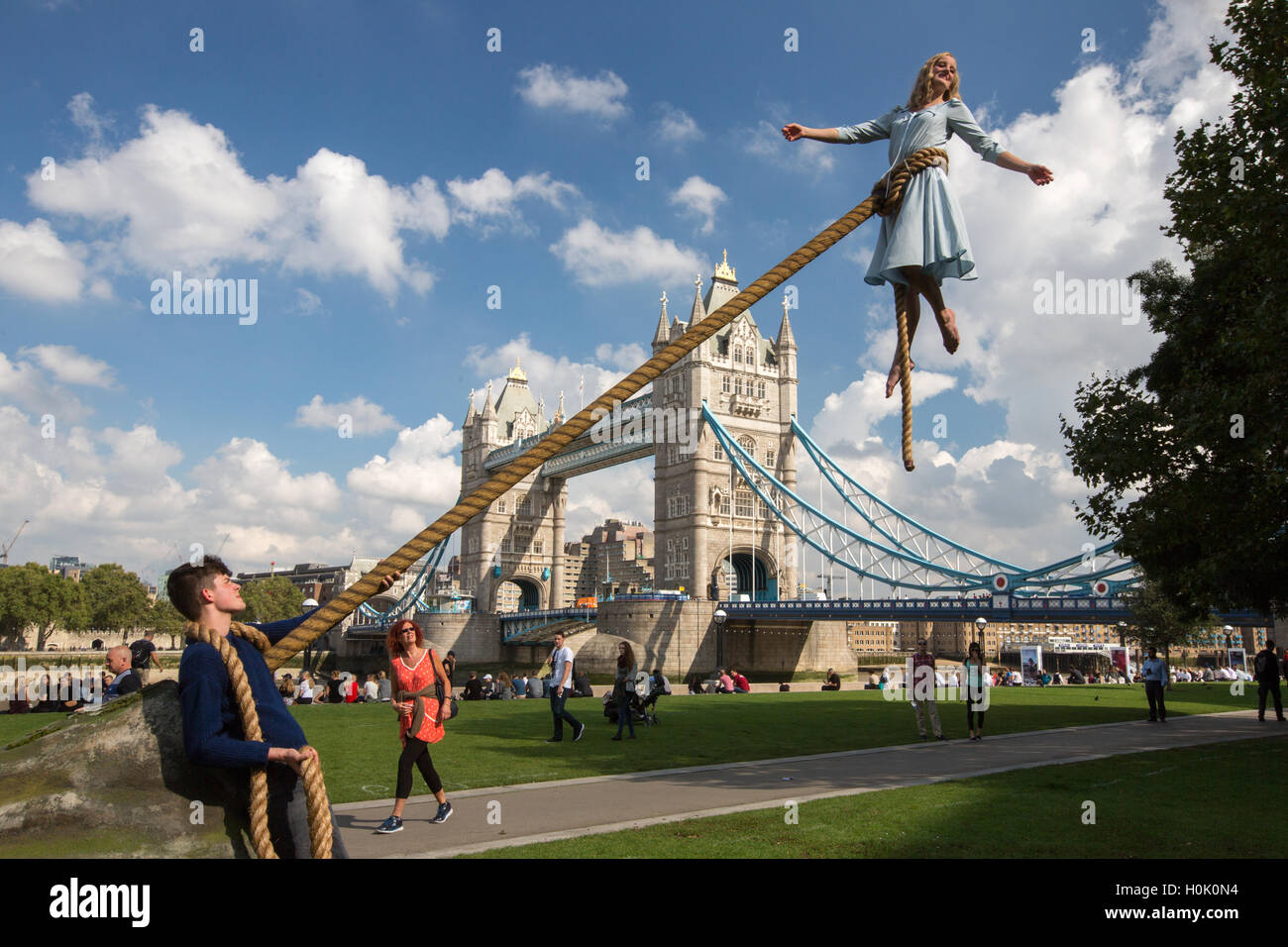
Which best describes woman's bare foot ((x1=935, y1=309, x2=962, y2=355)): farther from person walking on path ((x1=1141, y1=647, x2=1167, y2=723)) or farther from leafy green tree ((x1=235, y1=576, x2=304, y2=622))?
leafy green tree ((x1=235, y1=576, x2=304, y2=622))

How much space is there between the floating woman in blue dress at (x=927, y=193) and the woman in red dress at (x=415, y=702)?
5133 millimetres

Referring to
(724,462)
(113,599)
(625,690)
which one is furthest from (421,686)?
(113,599)

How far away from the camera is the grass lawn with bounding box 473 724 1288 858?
5711 millimetres

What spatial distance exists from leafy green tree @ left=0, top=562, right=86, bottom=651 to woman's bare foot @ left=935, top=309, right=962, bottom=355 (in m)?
81.3

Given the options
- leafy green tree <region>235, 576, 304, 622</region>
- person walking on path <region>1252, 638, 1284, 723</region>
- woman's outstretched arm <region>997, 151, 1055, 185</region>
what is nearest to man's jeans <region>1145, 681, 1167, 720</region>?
person walking on path <region>1252, 638, 1284, 723</region>

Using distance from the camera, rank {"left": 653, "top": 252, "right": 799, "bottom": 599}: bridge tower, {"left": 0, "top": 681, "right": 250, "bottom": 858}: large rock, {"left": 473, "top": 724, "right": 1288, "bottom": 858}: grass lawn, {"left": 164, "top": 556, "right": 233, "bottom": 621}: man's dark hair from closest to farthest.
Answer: {"left": 0, "top": 681, "right": 250, "bottom": 858}: large rock < {"left": 164, "top": 556, "right": 233, "bottom": 621}: man's dark hair < {"left": 473, "top": 724, "right": 1288, "bottom": 858}: grass lawn < {"left": 653, "top": 252, "right": 799, "bottom": 599}: bridge tower

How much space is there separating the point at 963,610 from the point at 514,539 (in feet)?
149

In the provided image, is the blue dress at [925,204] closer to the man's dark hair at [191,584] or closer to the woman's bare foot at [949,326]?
the woman's bare foot at [949,326]

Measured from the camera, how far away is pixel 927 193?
10.4 feet

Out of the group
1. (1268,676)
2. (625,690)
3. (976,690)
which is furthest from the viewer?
(1268,676)

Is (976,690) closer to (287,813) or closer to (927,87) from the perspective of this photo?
(927,87)
